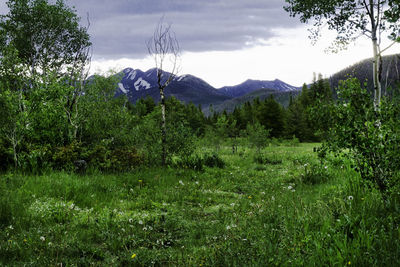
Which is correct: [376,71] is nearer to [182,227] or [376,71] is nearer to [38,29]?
[182,227]

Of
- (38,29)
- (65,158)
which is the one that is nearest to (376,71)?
(65,158)

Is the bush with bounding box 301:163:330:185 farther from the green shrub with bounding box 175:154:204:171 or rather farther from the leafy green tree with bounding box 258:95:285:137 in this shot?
the leafy green tree with bounding box 258:95:285:137

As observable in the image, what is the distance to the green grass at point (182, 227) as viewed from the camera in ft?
11.6

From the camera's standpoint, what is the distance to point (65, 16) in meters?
28.7

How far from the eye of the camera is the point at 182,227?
17.9ft

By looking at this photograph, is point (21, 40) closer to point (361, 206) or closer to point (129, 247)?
point (129, 247)

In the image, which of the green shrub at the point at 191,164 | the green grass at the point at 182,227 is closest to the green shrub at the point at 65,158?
the green grass at the point at 182,227

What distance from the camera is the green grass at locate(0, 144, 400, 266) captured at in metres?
3.54

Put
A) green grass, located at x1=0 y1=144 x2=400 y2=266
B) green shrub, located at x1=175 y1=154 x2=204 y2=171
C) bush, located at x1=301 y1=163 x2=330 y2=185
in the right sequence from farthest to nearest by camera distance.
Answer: green shrub, located at x1=175 y1=154 x2=204 y2=171, bush, located at x1=301 y1=163 x2=330 y2=185, green grass, located at x1=0 y1=144 x2=400 y2=266

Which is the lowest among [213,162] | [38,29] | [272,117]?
[213,162]

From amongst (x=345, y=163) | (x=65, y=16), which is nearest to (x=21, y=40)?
(x=65, y=16)

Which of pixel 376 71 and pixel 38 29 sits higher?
pixel 38 29

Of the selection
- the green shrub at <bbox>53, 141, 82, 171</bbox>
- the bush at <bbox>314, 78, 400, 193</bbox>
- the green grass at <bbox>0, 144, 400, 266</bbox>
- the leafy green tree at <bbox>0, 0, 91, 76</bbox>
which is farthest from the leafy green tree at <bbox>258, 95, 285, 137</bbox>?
the bush at <bbox>314, 78, 400, 193</bbox>

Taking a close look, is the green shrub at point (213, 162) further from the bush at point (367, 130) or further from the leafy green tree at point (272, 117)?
the leafy green tree at point (272, 117)
